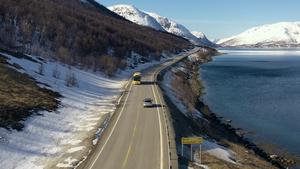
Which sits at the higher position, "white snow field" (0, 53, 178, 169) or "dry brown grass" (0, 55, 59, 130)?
"dry brown grass" (0, 55, 59, 130)

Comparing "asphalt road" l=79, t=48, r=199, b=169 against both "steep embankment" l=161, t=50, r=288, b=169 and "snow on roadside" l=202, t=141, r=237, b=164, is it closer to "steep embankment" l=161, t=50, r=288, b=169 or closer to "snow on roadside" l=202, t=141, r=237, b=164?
"steep embankment" l=161, t=50, r=288, b=169

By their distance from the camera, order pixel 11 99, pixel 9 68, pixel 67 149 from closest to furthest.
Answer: pixel 67 149 < pixel 11 99 < pixel 9 68

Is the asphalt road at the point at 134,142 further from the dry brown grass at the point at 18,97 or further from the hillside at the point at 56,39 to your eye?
the hillside at the point at 56,39

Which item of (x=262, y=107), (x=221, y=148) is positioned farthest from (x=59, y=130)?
(x=262, y=107)

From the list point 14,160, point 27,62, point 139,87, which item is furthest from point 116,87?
point 14,160

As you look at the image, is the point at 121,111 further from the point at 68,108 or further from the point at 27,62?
the point at 27,62

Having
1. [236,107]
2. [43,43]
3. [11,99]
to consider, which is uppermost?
[43,43]

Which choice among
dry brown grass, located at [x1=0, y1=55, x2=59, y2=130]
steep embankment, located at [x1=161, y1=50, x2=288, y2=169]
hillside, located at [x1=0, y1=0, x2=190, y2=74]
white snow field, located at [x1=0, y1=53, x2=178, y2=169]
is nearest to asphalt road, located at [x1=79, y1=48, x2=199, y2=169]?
white snow field, located at [x1=0, y1=53, x2=178, y2=169]
